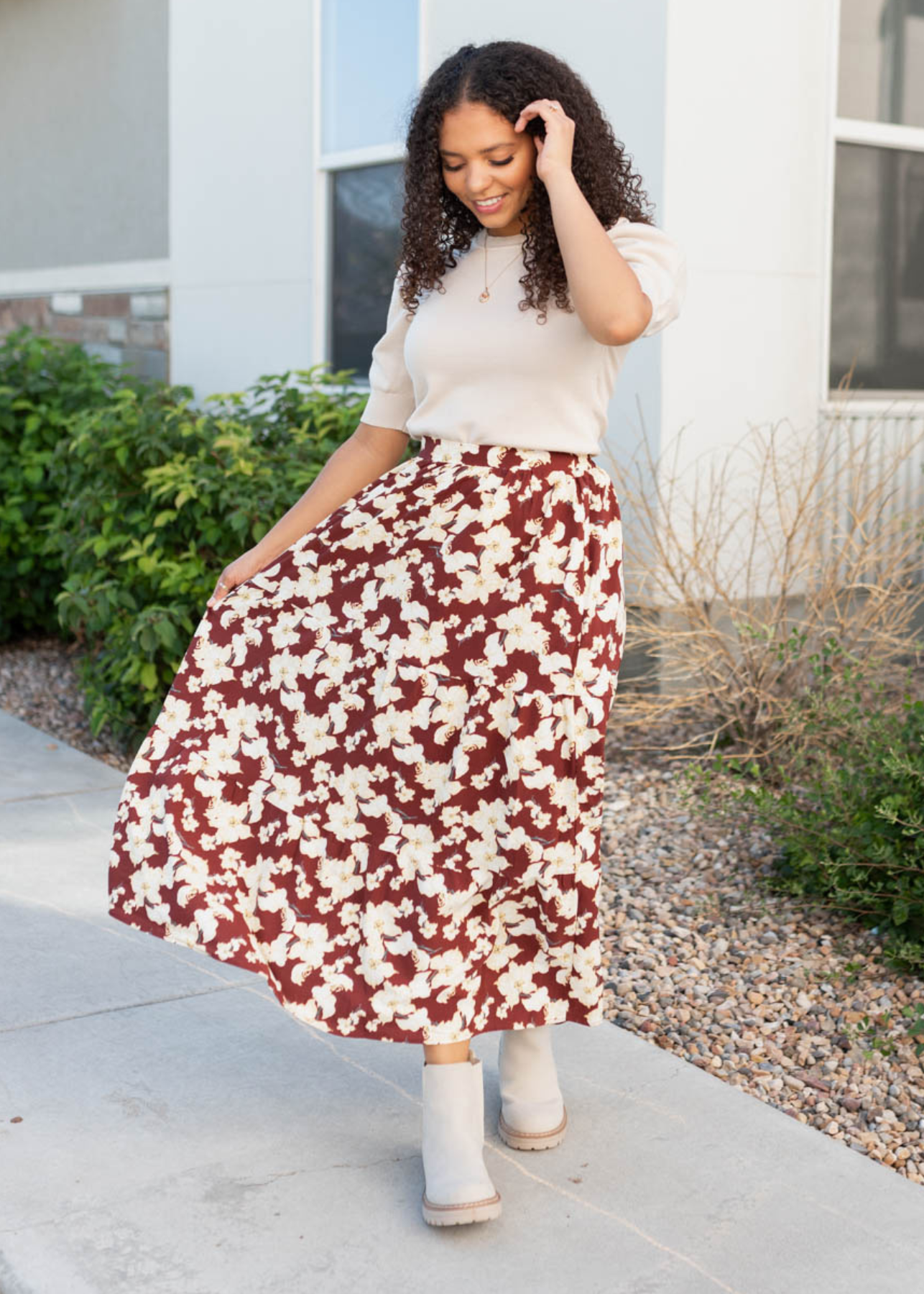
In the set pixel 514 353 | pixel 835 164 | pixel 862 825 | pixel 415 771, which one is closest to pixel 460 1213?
pixel 415 771

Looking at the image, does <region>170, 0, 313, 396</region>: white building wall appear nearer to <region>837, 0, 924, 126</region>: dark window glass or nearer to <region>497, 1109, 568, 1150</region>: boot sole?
<region>837, 0, 924, 126</region>: dark window glass

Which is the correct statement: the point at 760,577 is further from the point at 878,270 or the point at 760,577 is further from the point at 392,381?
the point at 392,381

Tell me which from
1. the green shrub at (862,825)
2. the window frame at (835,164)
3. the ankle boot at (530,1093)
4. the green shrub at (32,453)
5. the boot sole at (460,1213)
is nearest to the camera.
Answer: the boot sole at (460,1213)

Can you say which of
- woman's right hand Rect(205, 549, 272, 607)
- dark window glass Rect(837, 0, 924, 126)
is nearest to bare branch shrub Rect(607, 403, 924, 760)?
dark window glass Rect(837, 0, 924, 126)

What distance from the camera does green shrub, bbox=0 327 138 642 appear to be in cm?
671

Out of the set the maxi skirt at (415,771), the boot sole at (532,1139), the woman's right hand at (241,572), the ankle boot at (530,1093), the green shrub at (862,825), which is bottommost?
the boot sole at (532,1139)

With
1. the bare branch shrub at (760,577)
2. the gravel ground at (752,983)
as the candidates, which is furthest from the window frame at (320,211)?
the gravel ground at (752,983)

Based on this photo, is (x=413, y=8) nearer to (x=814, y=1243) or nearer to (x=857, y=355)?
(x=857, y=355)

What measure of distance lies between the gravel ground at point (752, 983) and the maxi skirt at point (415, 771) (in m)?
0.65

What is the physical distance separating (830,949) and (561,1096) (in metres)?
0.99

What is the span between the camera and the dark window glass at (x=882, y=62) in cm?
564

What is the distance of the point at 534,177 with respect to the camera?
244cm

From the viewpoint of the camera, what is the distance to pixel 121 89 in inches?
331

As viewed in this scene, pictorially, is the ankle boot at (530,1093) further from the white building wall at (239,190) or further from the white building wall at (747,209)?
the white building wall at (239,190)
